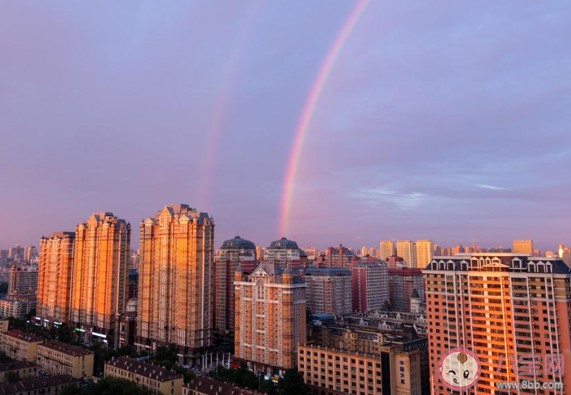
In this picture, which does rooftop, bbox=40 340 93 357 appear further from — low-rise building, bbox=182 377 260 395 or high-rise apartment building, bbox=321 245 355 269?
high-rise apartment building, bbox=321 245 355 269

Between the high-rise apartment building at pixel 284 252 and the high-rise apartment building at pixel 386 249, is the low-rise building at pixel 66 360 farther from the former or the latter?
the high-rise apartment building at pixel 386 249

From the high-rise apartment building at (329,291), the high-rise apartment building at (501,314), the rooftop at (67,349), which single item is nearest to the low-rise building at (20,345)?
the rooftop at (67,349)

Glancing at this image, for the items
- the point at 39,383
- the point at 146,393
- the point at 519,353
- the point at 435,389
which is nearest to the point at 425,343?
the point at 435,389

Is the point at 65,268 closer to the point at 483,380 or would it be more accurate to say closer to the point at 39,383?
the point at 39,383

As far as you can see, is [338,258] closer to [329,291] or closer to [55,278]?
[329,291]

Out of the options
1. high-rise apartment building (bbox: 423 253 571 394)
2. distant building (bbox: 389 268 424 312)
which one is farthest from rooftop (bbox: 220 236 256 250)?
high-rise apartment building (bbox: 423 253 571 394)
